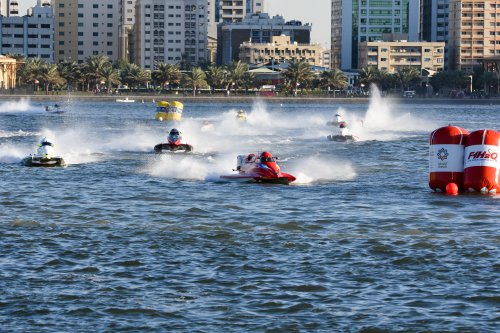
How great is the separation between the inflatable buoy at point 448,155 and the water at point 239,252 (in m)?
1.22

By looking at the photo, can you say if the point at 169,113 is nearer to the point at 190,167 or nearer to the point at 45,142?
the point at 45,142

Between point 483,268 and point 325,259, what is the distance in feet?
14.7

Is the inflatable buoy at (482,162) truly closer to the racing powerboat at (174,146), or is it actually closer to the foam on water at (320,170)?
the foam on water at (320,170)

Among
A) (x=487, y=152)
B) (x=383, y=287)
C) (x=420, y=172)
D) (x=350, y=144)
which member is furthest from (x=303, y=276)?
(x=350, y=144)

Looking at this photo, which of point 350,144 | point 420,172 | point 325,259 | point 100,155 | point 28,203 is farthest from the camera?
point 350,144

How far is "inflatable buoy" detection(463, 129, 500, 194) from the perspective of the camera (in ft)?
162

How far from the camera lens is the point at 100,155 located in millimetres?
76812

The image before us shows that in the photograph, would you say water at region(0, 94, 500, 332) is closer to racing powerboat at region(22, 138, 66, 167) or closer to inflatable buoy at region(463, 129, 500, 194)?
racing powerboat at region(22, 138, 66, 167)

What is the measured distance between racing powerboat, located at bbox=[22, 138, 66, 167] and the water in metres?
0.78

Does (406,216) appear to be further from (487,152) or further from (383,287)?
(383,287)

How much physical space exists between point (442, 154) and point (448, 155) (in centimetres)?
A: 27

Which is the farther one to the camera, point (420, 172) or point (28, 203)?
point (420, 172)

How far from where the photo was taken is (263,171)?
182 feet

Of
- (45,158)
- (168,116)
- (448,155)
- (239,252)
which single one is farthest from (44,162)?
(168,116)
